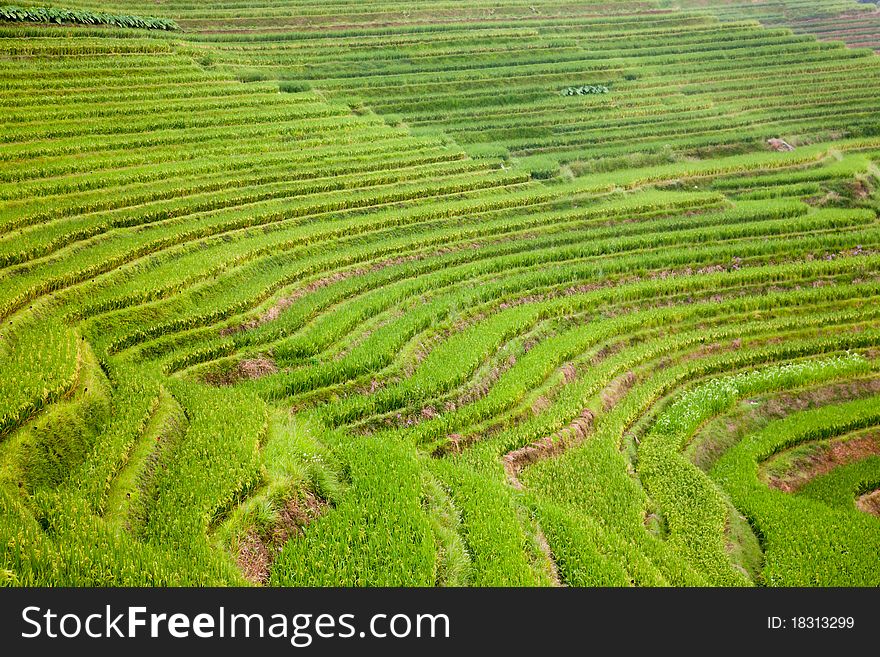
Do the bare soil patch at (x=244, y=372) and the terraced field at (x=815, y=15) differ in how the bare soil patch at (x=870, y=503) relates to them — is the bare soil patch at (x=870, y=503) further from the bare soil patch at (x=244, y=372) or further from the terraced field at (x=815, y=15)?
the terraced field at (x=815, y=15)

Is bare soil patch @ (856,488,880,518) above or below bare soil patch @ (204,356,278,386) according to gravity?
below

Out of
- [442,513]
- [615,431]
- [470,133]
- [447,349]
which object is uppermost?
[470,133]

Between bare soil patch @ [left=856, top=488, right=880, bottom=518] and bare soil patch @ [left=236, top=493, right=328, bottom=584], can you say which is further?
bare soil patch @ [left=856, top=488, right=880, bottom=518]

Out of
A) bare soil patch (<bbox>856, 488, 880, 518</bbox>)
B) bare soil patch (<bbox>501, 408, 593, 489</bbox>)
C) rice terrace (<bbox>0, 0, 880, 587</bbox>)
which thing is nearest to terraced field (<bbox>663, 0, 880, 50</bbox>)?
rice terrace (<bbox>0, 0, 880, 587</bbox>)

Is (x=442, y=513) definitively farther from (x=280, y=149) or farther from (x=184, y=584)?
(x=280, y=149)

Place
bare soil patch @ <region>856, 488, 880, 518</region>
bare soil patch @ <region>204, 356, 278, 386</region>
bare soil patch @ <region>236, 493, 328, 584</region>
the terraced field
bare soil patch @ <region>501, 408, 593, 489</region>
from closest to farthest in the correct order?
bare soil patch @ <region>236, 493, 328, 584</region> < bare soil patch @ <region>501, 408, 593, 489</region> < bare soil patch @ <region>856, 488, 880, 518</region> < bare soil patch @ <region>204, 356, 278, 386</region> < the terraced field

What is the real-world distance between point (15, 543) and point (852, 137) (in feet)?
173

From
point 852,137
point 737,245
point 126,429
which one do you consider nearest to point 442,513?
point 126,429

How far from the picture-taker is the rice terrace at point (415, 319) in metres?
15.5

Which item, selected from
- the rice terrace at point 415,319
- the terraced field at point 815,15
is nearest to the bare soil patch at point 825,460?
the rice terrace at point 415,319

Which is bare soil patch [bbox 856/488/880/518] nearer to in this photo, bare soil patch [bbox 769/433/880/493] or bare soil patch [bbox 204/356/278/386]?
bare soil patch [bbox 769/433/880/493]

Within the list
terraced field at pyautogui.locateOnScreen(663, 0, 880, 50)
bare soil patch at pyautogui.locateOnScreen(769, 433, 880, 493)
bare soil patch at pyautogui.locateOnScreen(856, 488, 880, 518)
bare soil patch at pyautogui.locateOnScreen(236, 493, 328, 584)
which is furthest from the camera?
terraced field at pyautogui.locateOnScreen(663, 0, 880, 50)

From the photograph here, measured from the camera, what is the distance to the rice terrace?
611 inches

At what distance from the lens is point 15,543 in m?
12.0
